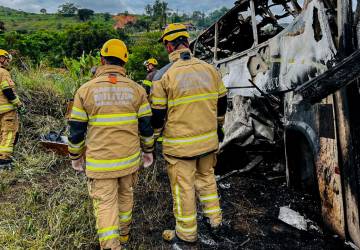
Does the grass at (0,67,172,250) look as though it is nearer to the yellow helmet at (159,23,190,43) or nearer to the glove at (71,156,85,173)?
the glove at (71,156,85,173)

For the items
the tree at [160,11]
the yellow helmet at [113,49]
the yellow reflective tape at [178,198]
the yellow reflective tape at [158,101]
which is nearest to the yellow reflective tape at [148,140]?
the yellow reflective tape at [158,101]

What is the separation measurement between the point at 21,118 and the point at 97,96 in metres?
3.87

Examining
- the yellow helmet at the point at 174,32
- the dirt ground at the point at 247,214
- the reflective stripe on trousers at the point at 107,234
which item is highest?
Answer: the yellow helmet at the point at 174,32

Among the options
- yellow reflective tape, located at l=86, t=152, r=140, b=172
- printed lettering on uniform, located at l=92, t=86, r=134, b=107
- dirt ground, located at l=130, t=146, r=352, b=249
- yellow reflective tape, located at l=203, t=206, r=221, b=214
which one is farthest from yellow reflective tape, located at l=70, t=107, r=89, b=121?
yellow reflective tape, located at l=203, t=206, r=221, b=214

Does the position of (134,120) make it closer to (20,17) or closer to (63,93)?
(63,93)

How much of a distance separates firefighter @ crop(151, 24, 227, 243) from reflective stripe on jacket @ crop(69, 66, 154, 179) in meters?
0.26

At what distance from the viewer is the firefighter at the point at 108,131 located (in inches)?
95.9

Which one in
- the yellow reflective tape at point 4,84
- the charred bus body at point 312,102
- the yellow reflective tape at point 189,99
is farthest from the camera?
the yellow reflective tape at point 4,84

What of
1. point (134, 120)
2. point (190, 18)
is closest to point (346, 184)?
point (134, 120)

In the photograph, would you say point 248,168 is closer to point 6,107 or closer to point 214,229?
point 214,229

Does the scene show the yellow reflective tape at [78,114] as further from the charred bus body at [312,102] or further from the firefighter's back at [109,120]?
the charred bus body at [312,102]

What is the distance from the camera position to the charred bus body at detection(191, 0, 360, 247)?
90.7 inches

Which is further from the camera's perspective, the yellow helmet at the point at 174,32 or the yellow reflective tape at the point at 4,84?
the yellow reflective tape at the point at 4,84

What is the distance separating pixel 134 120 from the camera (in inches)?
102
